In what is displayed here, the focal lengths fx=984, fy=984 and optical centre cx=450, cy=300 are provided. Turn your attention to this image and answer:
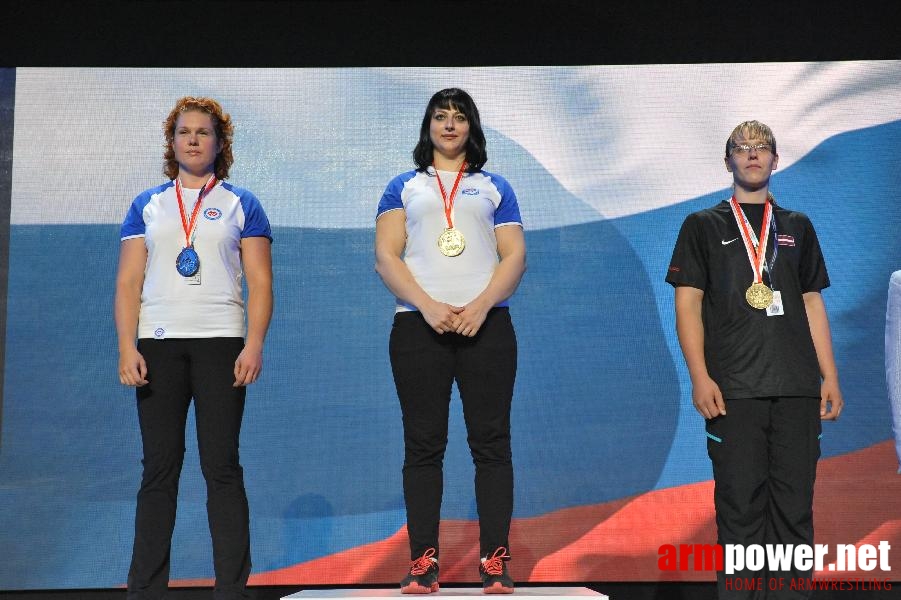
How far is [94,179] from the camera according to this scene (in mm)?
3805

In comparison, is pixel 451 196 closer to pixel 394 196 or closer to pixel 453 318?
pixel 394 196

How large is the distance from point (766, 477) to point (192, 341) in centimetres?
153

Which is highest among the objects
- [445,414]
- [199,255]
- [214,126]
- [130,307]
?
[214,126]

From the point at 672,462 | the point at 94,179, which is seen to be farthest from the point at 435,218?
the point at 94,179

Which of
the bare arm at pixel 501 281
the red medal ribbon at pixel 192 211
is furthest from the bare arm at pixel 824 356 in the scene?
the red medal ribbon at pixel 192 211

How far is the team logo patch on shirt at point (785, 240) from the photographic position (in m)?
2.66

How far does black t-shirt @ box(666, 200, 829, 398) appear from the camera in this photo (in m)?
2.53

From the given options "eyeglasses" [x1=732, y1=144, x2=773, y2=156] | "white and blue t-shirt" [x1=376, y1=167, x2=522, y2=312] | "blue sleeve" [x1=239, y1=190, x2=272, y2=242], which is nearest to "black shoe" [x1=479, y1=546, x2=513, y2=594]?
"white and blue t-shirt" [x1=376, y1=167, x2=522, y2=312]

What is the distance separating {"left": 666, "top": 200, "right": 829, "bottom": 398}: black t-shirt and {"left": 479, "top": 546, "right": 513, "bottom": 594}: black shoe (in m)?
0.71

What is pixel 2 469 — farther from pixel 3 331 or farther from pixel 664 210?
pixel 664 210

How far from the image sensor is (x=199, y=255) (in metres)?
2.67

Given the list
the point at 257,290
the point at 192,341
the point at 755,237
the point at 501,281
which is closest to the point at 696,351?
the point at 755,237

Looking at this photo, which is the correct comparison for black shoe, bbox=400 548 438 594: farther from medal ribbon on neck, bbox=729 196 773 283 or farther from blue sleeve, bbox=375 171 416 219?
medal ribbon on neck, bbox=729 196 773 283

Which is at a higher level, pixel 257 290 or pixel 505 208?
pixel 505 208
